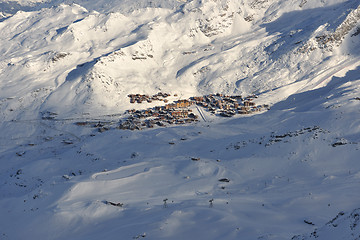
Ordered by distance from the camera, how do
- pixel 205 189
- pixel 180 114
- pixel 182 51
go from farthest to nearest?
pixel 182 51 < pixel 180 114 < pixel 205 189

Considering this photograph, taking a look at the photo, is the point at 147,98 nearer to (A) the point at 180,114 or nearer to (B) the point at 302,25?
(A) the point at 180,114

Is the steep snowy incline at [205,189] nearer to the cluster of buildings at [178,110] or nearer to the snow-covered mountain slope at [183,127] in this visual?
the snow-covered mountain slope at [183,127]

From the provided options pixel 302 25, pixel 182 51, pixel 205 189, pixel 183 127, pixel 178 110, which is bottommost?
pixel 178 110

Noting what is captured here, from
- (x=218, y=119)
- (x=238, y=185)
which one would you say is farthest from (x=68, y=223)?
(x=218, y=119)

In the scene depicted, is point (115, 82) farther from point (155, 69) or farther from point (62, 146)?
point (62, 146)

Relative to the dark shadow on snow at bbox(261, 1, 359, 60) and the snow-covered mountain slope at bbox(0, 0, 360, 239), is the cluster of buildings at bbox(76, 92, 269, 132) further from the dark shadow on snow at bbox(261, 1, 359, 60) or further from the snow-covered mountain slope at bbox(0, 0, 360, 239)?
the dark shadow on snow at bbox(261, 1, 359, 60)

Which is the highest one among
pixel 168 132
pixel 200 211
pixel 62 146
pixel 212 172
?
pixel 200 211

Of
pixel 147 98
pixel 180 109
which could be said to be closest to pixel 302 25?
pixel 180 109

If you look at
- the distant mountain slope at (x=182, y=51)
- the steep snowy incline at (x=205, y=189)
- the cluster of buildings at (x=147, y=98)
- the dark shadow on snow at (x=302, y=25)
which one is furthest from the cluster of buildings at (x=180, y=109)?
the steep snowy incline at (x=205, y=189)
